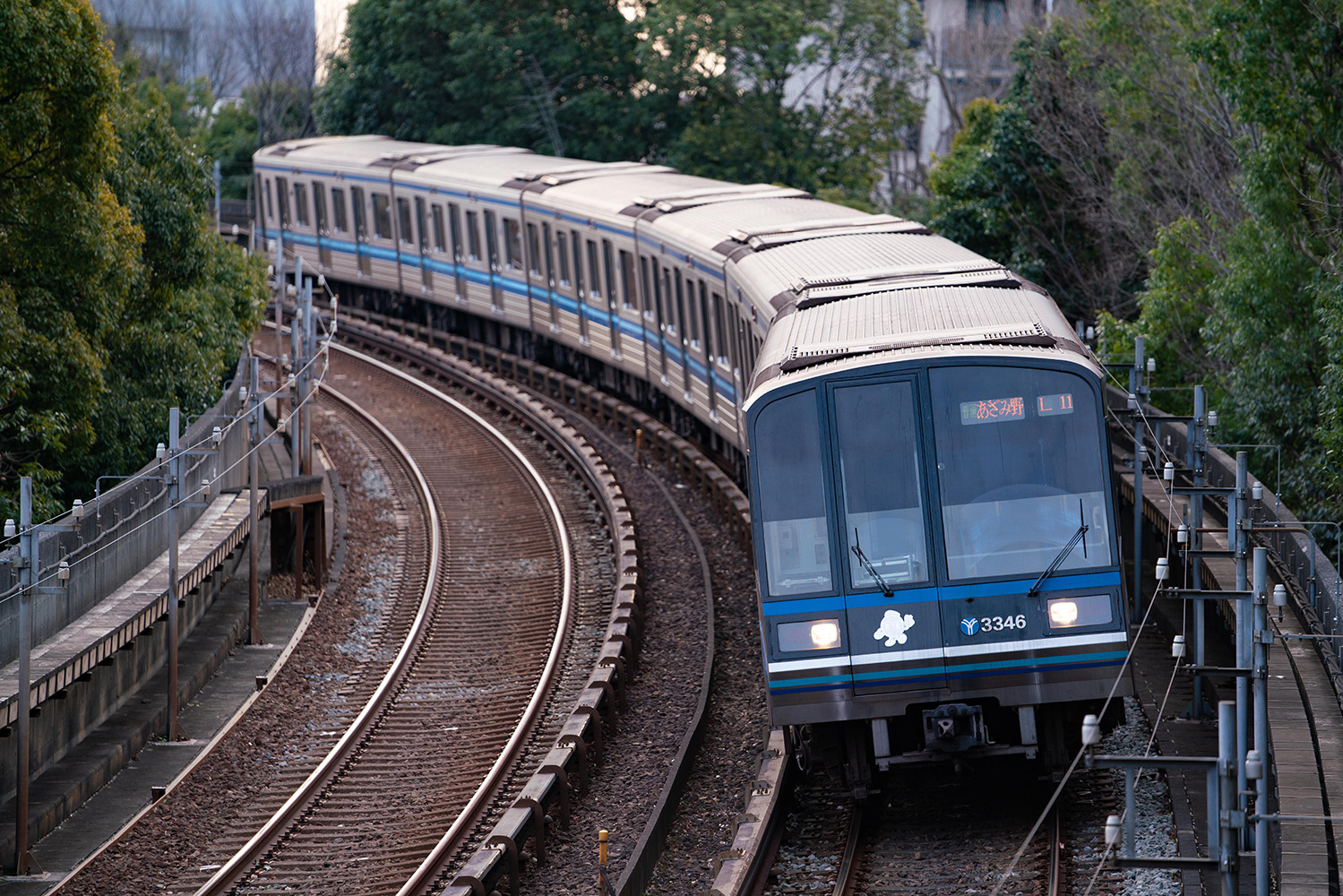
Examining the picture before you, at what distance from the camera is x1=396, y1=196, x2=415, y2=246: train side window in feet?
106

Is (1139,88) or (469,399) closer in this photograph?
(1139,88)

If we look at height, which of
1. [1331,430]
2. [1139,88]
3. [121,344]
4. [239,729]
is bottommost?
[239,729]

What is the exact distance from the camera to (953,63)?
160 ft

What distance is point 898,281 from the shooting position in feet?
43.5

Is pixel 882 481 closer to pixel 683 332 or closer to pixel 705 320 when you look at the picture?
pixel 705 320

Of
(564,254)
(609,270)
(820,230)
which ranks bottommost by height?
(609,270)

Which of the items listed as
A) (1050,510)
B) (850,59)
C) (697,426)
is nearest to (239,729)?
(1050,510)

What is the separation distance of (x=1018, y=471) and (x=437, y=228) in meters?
22.3

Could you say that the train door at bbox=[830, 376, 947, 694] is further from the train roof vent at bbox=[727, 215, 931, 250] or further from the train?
the train roof vent at bbox=[727, 215, 931, 250]

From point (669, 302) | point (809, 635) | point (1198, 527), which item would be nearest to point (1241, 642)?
point (809, 635)

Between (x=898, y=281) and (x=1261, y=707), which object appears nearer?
(x=1261, y=707)

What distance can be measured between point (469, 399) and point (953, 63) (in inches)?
1042

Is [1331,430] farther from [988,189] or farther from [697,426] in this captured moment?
[988,189]

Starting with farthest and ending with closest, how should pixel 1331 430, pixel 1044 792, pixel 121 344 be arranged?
pixel 121 344
pixel 1331 430
pixel 1044 792
